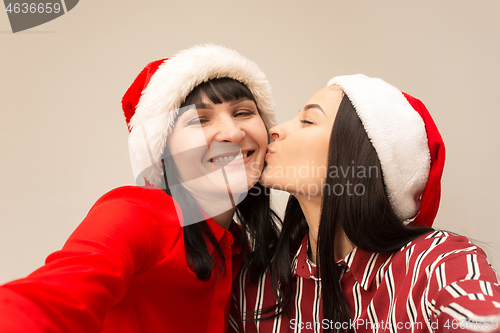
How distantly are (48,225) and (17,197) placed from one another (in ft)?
0.74

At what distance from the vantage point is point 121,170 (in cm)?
196

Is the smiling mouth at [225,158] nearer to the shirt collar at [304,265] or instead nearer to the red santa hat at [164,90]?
the red santa hat at [164,90]

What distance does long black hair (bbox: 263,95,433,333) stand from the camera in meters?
1.15

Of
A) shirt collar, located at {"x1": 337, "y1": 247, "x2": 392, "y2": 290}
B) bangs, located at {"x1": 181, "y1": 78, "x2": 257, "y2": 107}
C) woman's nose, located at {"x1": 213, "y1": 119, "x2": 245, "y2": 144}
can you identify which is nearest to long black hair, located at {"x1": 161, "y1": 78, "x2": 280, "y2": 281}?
bangs, located at {"x1": 181, "y1": 78, "x2": 257, "y2": 107}

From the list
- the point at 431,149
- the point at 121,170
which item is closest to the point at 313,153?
the point at 431,149

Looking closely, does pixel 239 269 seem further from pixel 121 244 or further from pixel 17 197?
pixel 17 197

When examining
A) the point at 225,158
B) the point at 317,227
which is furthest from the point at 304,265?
the point at 225,158

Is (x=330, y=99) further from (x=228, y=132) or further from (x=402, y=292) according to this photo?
(x=402, y=292)

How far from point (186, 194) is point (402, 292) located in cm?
82

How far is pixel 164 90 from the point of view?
128 centimetres

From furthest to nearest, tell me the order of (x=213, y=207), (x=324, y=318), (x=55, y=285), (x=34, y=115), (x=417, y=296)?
(x=34, y=115), (x=213, y=207), (x=324, y=318), (x=417, y=296), (x=55, y=285)

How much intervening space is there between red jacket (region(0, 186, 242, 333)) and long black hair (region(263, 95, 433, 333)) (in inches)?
15.3

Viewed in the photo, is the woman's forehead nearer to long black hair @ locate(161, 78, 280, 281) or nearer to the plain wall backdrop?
long black hair @ locate(161, 78, 280, 281)

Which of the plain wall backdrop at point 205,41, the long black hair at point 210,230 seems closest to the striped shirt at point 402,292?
the long black hair at point 210,230
